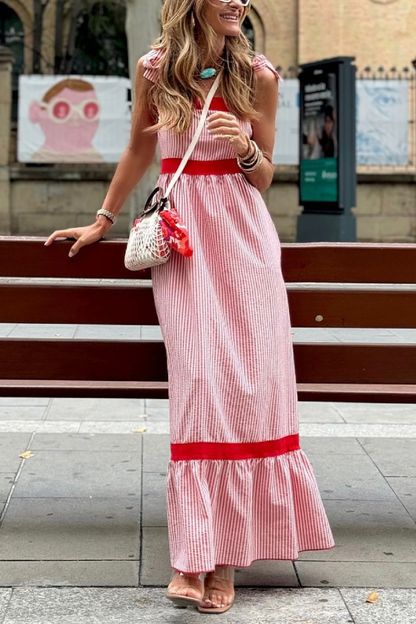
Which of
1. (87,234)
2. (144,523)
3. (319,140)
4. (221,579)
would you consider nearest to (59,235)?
(87,234)

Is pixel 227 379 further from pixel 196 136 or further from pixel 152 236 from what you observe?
pixel 196 136

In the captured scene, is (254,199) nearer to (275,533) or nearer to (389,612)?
(275,533)

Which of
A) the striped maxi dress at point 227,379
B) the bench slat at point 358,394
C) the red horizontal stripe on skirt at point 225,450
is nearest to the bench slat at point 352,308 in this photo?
the bench slat at point 358,394

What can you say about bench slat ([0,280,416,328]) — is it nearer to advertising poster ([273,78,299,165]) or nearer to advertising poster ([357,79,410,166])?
advertising poster ([273,78,299,165])

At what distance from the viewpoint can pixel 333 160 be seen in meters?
17.0

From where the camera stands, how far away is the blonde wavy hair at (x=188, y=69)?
3494mm

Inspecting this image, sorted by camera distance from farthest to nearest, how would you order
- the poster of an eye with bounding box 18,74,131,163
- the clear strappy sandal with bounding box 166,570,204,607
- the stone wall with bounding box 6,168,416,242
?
the stone wall with bounding box 6,168,416,242
the poster of an eye with bounding box 18,74,131,163
the clear strappy sandal with bounding box 166,570,204,607

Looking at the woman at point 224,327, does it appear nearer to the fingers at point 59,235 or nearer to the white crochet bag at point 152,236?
the white crochet bag at point 152,236

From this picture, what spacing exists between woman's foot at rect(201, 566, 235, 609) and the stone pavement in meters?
0.04

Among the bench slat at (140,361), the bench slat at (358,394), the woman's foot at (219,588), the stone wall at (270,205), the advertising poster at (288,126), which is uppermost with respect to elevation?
the advertising poster at (288,126)

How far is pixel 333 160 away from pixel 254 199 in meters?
13.6

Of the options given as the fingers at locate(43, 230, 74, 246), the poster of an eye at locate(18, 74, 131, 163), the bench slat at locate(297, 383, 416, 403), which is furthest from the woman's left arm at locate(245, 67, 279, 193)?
the poster of an eye at locate(18, 74, 131, 163)

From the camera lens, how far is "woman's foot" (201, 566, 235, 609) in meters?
3.37

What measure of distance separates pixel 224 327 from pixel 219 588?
78 centimetres
